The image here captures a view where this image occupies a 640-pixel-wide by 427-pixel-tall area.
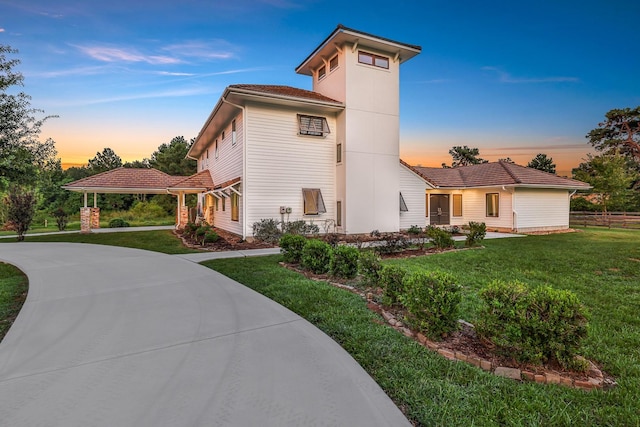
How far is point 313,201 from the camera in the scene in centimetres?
1340

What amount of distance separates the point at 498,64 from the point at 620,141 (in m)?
26.8

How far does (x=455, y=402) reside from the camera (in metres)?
2.26

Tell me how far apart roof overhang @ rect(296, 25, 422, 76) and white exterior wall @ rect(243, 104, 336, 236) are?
10.3ft

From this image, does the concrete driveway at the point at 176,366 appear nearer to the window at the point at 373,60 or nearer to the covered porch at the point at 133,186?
the window at the point at 373,60

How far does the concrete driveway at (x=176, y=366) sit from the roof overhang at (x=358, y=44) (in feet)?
39.2

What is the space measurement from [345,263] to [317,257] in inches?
36.1

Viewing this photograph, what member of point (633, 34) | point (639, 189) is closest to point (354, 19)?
point (633, 34)

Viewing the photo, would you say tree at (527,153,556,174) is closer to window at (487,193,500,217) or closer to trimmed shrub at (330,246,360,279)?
window at (487,193,500,217)

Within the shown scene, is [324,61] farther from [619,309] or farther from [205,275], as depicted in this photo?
[619,309]

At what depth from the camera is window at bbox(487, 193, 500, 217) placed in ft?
60.8

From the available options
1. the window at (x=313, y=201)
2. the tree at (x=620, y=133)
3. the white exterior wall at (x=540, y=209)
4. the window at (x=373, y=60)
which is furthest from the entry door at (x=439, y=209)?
the tree at (x=620, y=133)

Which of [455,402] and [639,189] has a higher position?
[639,189]

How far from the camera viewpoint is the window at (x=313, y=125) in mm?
13227

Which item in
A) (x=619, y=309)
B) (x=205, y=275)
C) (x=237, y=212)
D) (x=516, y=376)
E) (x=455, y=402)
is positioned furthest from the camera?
(x=237, y=212)
